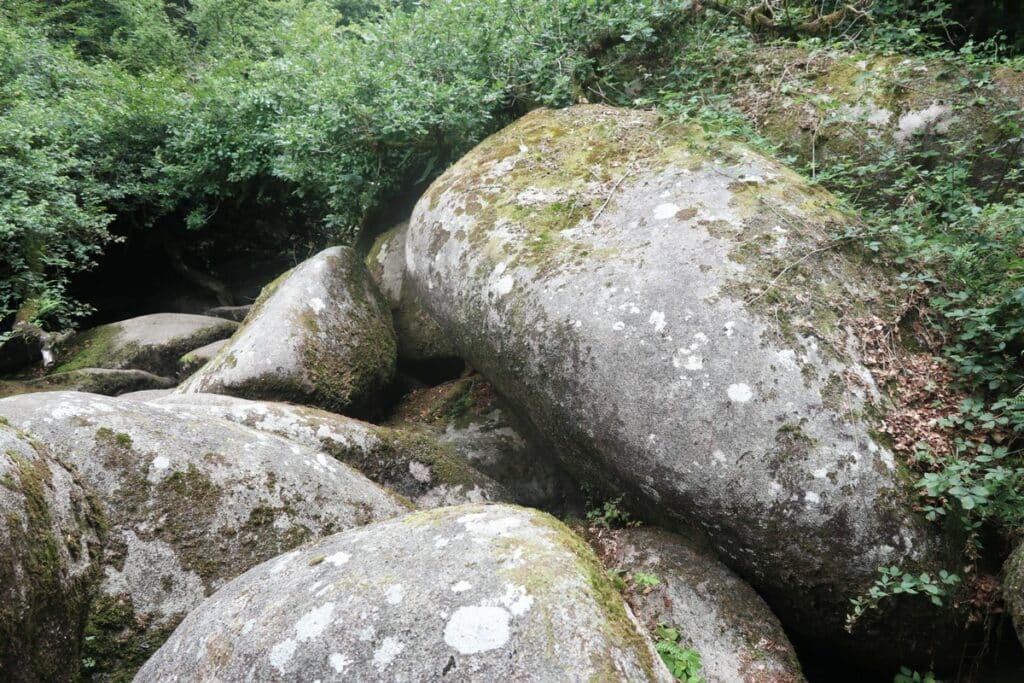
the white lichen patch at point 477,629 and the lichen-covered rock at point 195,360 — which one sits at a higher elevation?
the white lichen patch at point 477,629

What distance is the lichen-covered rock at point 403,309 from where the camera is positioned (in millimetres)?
6422

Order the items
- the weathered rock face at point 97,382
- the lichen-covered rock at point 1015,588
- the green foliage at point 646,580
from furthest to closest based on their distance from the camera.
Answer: the weathered rock face at point 97,382 < the green foliage at point 646,580 < the lichen-covered rock at point 1015,588

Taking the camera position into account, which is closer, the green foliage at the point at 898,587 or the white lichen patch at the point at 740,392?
the green foliage at the point at 898,587

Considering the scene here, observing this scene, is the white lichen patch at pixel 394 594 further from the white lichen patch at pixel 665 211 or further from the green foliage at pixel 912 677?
the white lichen patch at pixel 665 211

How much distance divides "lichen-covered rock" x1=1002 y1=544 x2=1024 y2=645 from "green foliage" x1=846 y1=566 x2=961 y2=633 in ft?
0.72

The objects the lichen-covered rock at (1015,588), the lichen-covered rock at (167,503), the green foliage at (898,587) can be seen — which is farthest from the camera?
the green foliage at (898,587)

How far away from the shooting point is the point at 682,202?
4.32m

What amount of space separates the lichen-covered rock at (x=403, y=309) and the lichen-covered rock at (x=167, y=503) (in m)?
2.74

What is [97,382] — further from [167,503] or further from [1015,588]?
[1015,588]

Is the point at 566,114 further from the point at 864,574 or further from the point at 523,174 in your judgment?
the point at 864,574

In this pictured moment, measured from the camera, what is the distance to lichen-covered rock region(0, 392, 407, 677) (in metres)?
2.88

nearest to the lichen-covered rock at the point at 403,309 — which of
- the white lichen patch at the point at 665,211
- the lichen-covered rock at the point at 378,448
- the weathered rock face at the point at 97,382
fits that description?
the lichen-covered rock at the point at 378,448

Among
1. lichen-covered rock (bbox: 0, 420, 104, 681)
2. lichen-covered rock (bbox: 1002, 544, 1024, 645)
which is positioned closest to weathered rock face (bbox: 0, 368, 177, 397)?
lichen-covered rock (bbox: 0, 420, 104, 681)

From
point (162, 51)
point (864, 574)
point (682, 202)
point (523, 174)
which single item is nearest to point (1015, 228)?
point (682, 202)
